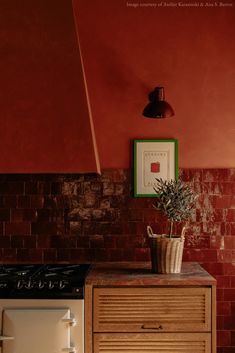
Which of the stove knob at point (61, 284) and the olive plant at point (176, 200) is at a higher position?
the olive plant at point (176, 200)

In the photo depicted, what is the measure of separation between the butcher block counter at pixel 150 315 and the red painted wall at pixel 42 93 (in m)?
0.88

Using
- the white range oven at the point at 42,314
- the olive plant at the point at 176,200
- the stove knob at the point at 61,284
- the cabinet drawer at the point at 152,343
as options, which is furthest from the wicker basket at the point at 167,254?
the stove knob at the point at 61,284

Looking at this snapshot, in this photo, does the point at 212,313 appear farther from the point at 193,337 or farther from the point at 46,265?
the point at 46,265

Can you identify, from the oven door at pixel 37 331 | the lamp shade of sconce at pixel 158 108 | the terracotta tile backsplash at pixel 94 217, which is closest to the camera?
the oven door at pixel 37 331

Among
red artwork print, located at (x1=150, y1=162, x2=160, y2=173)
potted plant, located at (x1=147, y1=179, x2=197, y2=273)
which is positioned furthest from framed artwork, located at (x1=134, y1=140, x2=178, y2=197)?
potted plant, located at (x1=147, y1=179, x2=197, y2=273)

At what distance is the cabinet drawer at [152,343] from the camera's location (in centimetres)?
254

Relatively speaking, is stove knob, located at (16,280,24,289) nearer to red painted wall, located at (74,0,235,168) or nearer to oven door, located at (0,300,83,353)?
oven door, located at (0,300,83,353)

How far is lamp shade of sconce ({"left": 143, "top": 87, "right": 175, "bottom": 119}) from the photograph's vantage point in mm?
2984

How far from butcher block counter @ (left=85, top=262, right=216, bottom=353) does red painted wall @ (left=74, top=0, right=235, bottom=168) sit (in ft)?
3.37

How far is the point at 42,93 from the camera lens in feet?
8.96

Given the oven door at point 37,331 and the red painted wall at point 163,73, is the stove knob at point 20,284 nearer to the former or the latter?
the oven door at point 37,331

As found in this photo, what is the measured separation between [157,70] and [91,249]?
1.46 meters

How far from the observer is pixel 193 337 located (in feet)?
8.32

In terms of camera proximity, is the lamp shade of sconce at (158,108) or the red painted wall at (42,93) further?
the lamp shade of sconce at (158,108)
